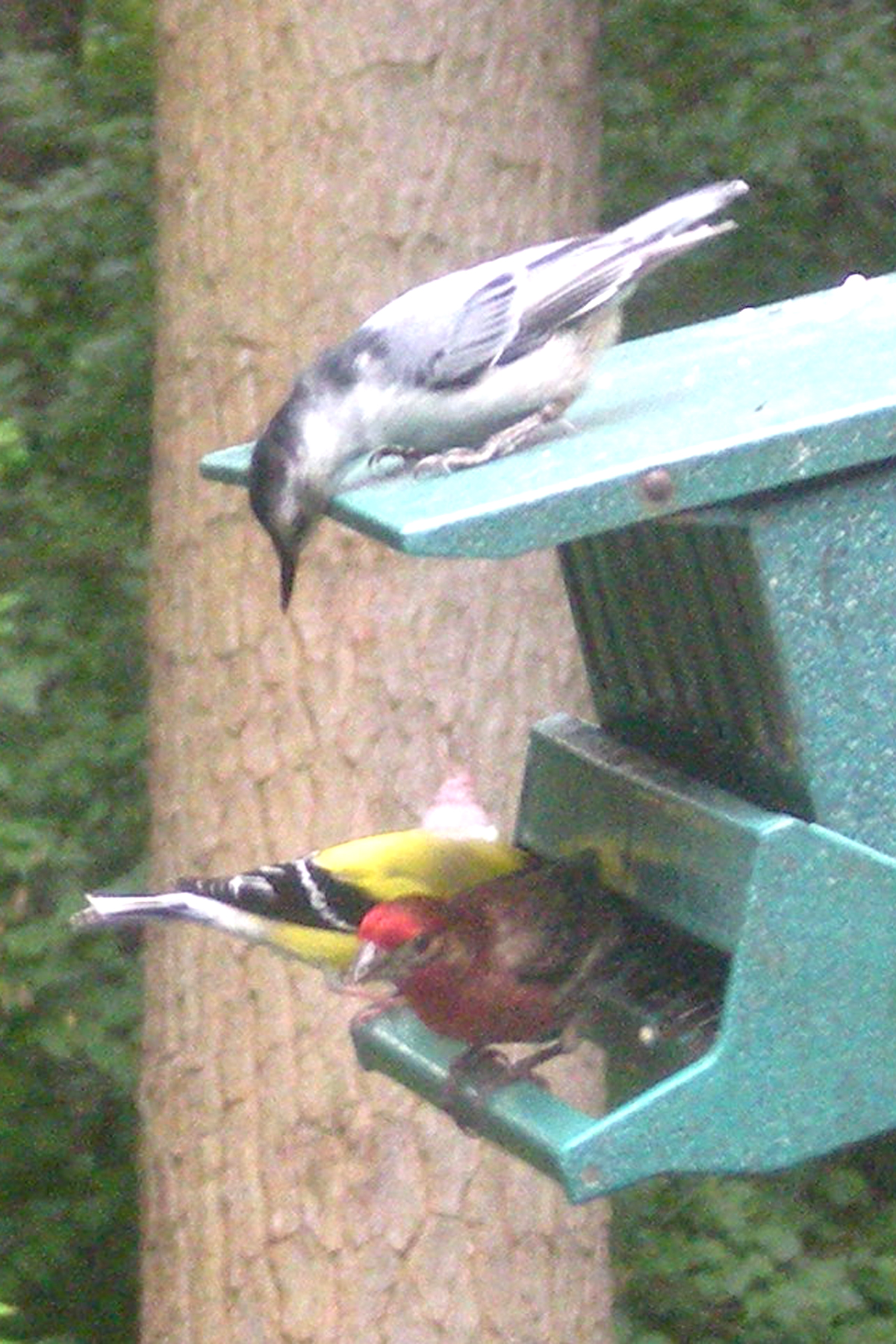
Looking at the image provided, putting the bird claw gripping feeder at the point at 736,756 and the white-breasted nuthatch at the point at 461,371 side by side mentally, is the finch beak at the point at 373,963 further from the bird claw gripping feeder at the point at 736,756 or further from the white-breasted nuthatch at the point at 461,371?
the white-breasted nuthatch at the point at 461,371

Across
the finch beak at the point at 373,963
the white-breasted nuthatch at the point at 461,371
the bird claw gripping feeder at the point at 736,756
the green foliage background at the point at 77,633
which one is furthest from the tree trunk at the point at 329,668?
the finch beak at the point at 373,963

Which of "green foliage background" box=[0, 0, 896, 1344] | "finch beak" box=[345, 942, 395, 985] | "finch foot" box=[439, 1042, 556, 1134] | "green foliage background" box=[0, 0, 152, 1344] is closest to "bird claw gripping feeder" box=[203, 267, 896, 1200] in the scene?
"finch foot" box=[439, 1042, 556, 1134]

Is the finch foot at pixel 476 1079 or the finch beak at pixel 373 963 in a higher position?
the finch beak at pixel 373 963

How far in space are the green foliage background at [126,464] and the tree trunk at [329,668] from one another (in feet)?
2.75

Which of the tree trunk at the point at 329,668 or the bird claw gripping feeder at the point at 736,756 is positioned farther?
the tree trunk at the point at 329,668

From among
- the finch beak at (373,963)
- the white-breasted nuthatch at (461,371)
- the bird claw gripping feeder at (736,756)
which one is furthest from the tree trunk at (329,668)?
the finch beak at (373,963)

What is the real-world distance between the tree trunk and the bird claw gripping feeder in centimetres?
163

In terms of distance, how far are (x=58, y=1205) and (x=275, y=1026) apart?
60.6 inches

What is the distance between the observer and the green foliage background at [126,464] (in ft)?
17.3

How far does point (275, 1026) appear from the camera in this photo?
4.24 meters

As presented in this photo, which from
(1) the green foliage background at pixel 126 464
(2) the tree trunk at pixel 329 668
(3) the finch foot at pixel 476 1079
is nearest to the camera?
(3) the finch foot at pixel 476 1079

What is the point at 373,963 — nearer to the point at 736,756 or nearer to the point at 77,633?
the point at 736,756

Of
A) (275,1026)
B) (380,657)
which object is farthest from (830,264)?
(275,1026)

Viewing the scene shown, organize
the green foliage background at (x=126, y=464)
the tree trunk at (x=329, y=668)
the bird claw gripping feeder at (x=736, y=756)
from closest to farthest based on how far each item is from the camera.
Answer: the bird claw gripping feeder at (x=736, y=756)
the tree trunk at (x=329, y=668)
the green foliage background at (x=126, y=464)
